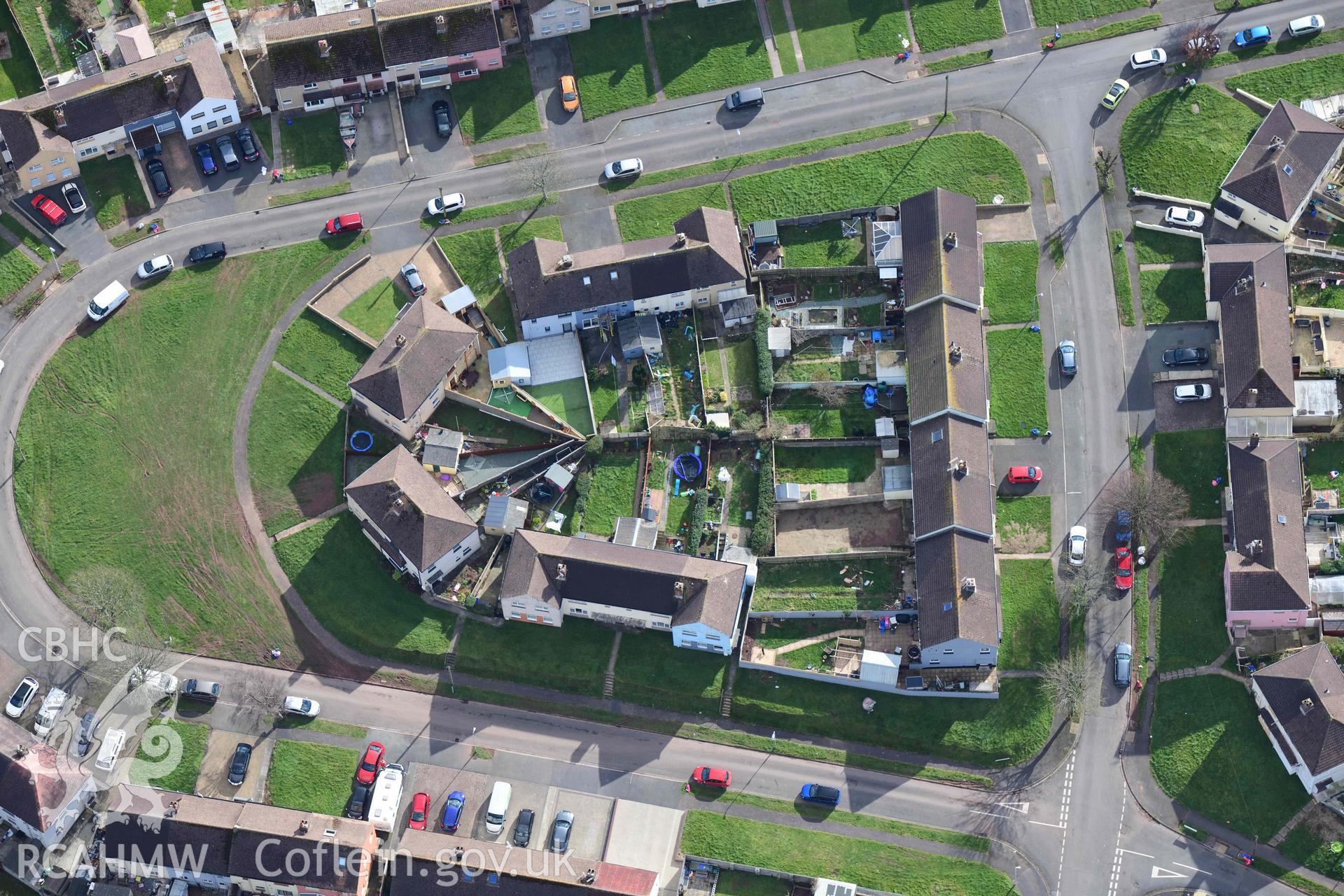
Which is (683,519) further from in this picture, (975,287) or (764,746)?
(975,287)

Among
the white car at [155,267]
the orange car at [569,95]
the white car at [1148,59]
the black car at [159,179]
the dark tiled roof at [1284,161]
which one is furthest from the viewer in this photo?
the orange car at [569,95]

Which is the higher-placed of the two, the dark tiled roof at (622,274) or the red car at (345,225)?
the red car at (345,225)

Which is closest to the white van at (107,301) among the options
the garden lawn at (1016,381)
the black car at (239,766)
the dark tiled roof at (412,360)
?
the dark tiled roof at (412,360)

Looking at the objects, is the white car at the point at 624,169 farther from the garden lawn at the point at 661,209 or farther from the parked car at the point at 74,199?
the parked car at the point at 74,199

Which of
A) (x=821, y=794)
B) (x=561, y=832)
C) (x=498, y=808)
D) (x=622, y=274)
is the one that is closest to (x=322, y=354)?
(x=622, y=274)

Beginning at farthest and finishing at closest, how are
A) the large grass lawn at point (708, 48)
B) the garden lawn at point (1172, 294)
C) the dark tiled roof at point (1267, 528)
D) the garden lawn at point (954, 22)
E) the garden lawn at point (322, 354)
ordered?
the large grass lawn at point (708, 48) < the garden lawn at point (954, 22) < the garden lawn at point (322, 354) < the garden lawn at point (1172, 294) < the dark tiled roof at point (1267, 528)

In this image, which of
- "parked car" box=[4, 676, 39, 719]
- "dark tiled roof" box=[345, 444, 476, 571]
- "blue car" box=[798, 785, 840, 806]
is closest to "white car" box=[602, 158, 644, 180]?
"dark tiled roof" box=[345, 444, 476, 571]

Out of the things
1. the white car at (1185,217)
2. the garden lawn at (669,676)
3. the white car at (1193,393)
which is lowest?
the garden lawn at (669,676)
